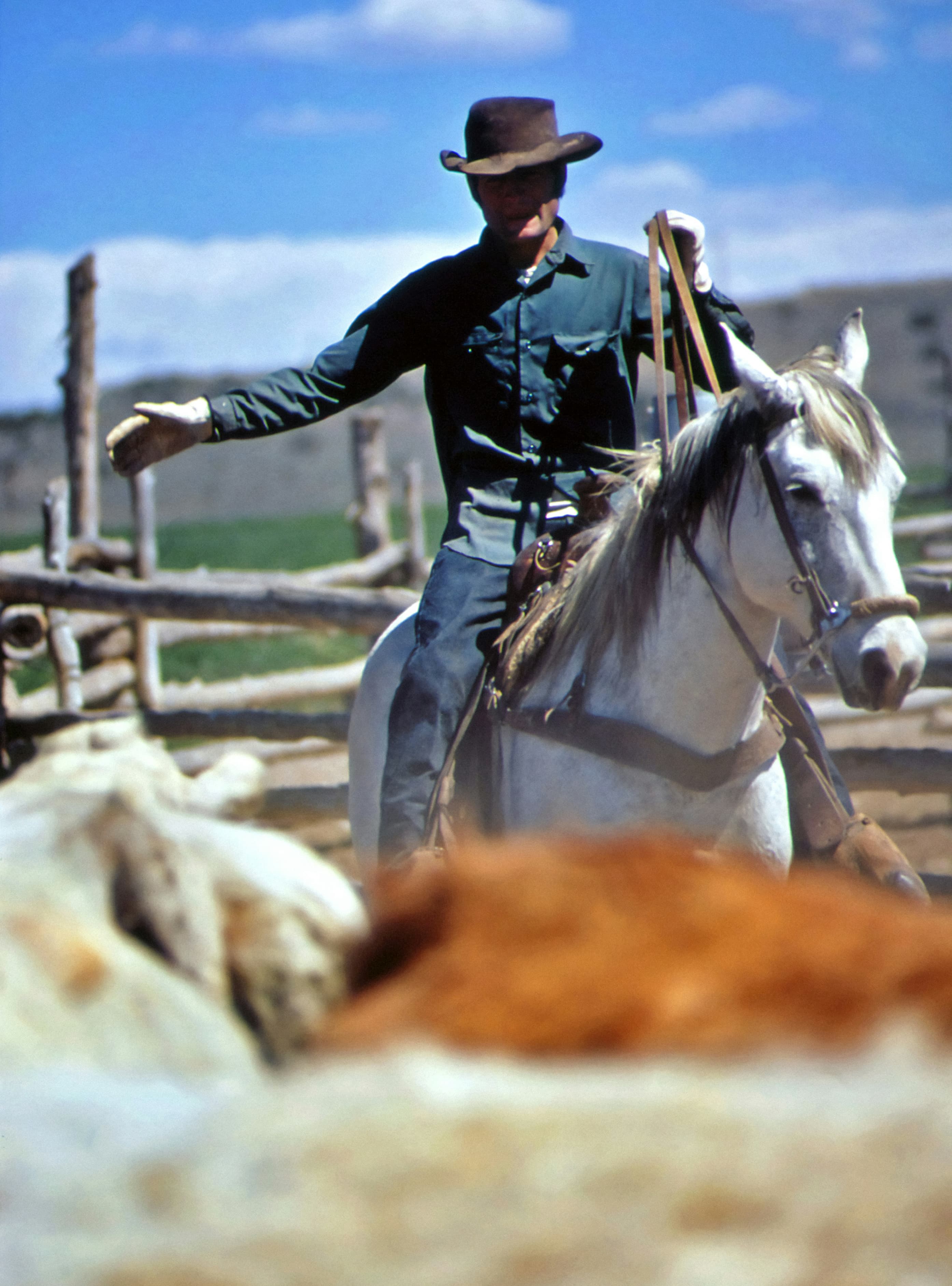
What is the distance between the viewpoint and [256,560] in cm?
2505

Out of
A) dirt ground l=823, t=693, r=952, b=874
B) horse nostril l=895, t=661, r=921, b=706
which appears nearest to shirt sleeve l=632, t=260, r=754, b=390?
horse nostril l=895, t=661, r=921, b=706

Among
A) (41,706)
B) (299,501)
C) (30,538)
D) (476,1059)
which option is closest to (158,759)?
(476,1059)

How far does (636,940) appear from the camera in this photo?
72 centimetres

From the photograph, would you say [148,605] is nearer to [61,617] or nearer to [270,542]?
A: [61,617]

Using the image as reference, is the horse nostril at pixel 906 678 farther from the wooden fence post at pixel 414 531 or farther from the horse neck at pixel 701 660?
the wooden fence post at pixel 414 531

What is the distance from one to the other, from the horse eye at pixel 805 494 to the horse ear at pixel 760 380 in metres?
0.20

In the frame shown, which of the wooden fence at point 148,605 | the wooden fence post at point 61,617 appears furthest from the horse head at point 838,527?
the wooden fence post at point 61,617

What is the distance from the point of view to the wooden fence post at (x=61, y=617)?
7.50m

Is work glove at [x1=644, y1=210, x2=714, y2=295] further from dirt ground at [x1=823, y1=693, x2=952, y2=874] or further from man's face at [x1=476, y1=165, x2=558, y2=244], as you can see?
dirt ground at [x1=823, y1=693, x2=952, y2=874]

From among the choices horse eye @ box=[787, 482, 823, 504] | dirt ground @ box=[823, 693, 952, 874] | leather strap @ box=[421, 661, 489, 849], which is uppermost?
horse eye @ box=[787, 482, 823, 504]

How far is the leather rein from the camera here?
276cm

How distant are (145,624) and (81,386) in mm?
1721

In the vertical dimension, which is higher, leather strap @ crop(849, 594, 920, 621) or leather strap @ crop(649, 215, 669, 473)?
leather strap @ crop(649, 215, 669, 473)

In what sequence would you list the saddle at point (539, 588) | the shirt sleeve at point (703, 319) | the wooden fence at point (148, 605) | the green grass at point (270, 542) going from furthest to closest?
1. the green grass at point (270, 542)
2. the wooden fence at point (148, 605)
3. the shirt sleeve at point (703, 319)
4. the saddle at point (539, 588)
